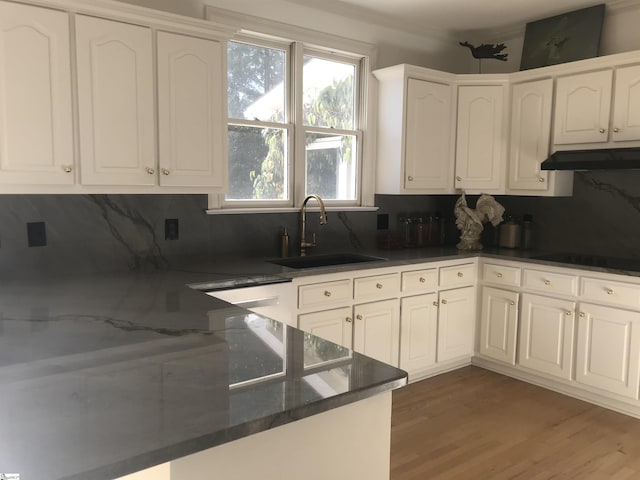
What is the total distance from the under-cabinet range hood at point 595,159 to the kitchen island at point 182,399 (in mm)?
2492

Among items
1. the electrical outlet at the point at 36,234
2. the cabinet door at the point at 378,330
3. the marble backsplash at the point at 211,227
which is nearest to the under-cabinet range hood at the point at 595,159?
the marble backsplash at the point at 211,227

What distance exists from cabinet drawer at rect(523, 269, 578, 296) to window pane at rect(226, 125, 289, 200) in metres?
1.78

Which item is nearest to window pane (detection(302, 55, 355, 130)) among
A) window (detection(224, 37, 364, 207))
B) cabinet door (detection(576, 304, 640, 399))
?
window (detection(224, 37, 364, 207))

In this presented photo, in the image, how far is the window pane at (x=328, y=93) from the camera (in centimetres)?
367

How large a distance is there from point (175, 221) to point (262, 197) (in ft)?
2.12

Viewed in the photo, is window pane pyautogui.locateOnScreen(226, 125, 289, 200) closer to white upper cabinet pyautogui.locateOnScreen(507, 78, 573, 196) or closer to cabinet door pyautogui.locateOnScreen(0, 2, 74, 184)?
cabinet door pyautogui.locateOnScreen(0, 2, 74, 184)

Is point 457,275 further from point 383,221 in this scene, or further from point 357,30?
point 357,30

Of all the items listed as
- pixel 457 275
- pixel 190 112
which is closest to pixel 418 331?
pixel 457 275

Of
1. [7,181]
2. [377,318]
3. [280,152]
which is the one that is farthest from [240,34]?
[377,318]

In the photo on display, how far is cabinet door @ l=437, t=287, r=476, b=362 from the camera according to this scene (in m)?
3.70

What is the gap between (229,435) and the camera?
1016 mm

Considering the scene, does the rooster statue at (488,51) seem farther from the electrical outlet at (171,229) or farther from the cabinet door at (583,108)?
the electrical outlet at (171,229)

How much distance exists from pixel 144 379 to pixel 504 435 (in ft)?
7.54

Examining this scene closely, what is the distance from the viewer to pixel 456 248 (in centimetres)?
408
